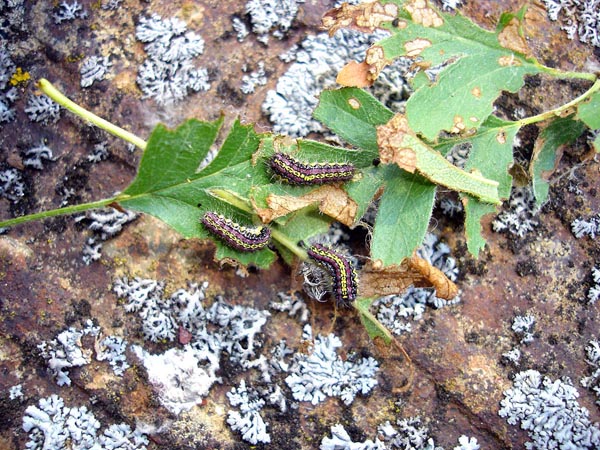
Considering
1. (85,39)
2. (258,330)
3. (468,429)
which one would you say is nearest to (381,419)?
(468,429)

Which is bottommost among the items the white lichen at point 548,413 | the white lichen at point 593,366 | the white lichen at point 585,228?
the white lichen at point 548,413

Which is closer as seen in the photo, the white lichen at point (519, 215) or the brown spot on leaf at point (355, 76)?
the brown spot on leaf at point (355, 76)

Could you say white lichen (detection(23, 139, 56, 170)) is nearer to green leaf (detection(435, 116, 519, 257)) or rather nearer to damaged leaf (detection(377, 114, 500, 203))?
damaged leaf (detection(377, 114, 500, 203))

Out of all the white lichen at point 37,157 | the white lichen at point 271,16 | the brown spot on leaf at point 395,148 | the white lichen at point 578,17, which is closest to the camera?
the brown spot on leaf at point 395,148

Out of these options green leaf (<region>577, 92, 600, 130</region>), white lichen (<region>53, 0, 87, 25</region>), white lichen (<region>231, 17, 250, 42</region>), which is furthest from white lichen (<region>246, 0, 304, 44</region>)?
green leaf (<region>577, 92, 600, 130</region>)

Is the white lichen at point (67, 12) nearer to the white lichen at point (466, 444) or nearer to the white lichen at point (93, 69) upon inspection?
the white lichen at point (93, 69)

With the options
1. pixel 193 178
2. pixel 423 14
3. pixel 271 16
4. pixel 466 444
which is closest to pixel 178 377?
pixel 193 178

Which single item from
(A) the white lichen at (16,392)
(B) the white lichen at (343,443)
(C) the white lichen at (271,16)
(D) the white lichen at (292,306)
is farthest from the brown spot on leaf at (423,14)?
(A) the white lichen at (16,392)

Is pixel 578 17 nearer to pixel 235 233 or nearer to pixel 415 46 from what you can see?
pixel 415 46
